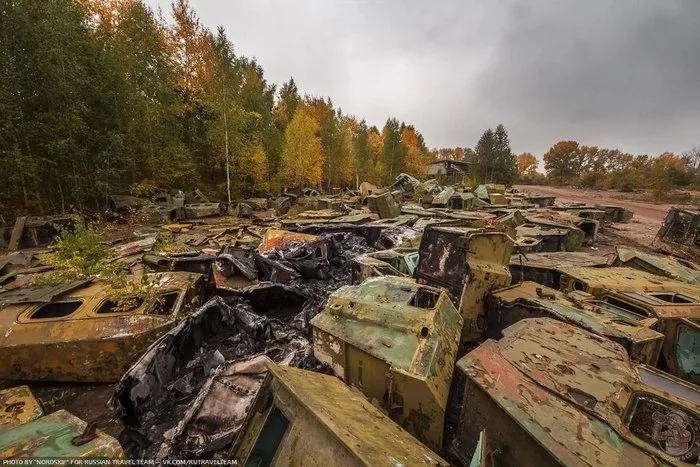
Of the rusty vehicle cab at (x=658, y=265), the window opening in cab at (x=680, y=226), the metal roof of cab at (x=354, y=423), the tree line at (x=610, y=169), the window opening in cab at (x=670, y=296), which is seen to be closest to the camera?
the metal roof of cab at (x=354, y=423)

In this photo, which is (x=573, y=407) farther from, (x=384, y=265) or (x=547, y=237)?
(x=547, y=237)

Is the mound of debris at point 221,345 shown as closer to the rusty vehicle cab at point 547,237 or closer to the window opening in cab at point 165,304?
the window opening in cab at point 165,304

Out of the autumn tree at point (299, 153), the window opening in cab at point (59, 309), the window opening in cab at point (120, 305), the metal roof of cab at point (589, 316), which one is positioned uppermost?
the autumn tree at point (299, 153)

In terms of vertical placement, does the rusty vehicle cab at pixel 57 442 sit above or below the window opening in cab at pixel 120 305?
above

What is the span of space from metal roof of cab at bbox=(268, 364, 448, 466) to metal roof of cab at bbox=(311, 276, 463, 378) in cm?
55

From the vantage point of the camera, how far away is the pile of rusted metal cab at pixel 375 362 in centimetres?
175

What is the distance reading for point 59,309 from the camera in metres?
3.95

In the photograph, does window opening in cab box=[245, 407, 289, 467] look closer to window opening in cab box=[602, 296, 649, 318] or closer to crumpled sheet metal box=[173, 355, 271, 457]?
crumpled sheet metal box=[173, 355, 271, 457]

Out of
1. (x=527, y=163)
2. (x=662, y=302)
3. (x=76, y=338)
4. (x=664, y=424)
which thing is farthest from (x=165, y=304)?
(x=527, y=163)

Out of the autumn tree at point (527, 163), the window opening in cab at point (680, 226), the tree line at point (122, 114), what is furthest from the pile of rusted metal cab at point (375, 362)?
the autumn tree at point (527, 163)

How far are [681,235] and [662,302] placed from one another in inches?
394

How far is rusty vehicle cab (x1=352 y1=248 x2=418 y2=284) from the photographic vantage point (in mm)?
5421

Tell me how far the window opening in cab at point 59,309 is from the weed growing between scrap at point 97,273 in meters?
0.43

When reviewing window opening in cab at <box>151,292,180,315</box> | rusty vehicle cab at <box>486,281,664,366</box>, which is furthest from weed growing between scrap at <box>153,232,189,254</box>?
rusty vehicle cab at <box>486,281,664,366</box>
